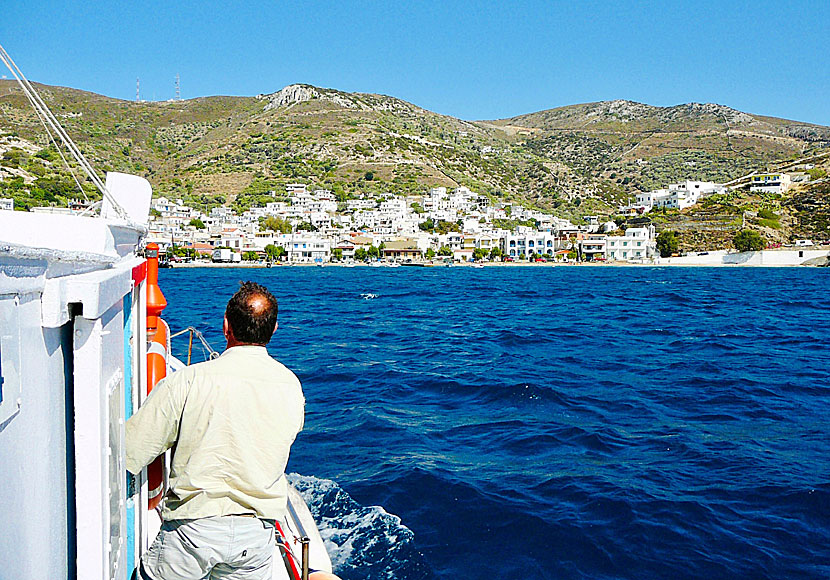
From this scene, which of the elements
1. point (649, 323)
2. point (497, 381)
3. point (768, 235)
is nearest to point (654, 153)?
point (768, 235)

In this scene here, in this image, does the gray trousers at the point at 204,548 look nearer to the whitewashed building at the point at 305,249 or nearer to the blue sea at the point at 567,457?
the blue sea at the point at 567,457

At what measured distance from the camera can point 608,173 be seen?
17350cm

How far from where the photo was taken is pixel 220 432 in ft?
7.58

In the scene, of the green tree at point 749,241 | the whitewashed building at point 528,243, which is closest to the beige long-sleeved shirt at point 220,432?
the green tree at point 749,241

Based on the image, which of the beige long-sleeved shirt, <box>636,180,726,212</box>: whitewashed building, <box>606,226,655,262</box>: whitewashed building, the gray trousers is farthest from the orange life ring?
<box>636,180,726,212</box>: whitewashed building

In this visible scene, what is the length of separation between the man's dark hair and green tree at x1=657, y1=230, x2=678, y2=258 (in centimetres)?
10621

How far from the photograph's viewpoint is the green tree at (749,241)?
96562 mm

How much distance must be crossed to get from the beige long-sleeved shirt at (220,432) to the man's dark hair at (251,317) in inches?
3.3

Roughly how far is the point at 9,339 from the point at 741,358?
55.2 ft

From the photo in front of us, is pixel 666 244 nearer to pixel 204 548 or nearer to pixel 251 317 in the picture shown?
pixel 251 317

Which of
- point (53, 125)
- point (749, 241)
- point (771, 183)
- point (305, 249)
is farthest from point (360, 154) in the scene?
point (53, 125)

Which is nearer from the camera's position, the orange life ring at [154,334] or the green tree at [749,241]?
the orange life ring at [154,334]

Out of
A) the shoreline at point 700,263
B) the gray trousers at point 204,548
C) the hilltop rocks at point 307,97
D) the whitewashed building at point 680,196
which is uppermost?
the hilltop rocks at point 307,97

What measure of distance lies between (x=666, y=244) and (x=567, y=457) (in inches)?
3953
